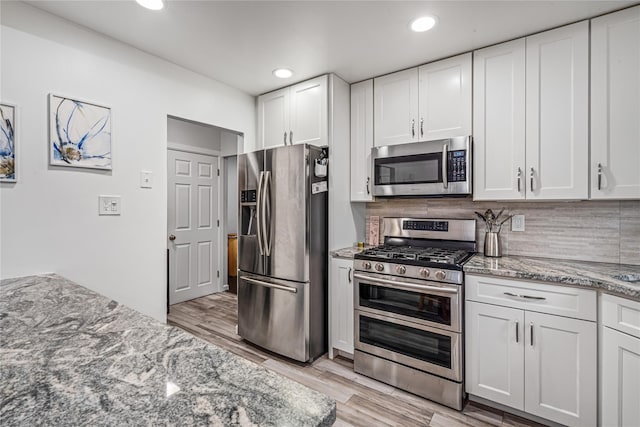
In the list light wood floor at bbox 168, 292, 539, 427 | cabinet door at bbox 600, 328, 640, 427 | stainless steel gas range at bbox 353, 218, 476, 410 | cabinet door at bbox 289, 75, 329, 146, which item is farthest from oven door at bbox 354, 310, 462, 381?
cabinet door at bbox 289, 75, 329, 146

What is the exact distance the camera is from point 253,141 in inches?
125

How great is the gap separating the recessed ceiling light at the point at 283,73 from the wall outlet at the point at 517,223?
213cm

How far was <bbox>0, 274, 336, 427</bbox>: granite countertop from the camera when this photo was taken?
594 millimetres

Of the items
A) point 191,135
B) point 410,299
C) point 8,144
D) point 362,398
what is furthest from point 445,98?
point 191,135

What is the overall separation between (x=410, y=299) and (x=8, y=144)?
8.38ft

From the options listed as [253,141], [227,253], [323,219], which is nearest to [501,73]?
[323,219]

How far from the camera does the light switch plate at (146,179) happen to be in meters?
2.28

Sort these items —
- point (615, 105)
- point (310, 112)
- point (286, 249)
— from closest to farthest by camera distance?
point (615, 105) < point (286, 249) < point (310, 112)

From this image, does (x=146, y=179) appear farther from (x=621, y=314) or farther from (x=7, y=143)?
(x=621, y=314)

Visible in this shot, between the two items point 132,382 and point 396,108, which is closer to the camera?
point 132,382

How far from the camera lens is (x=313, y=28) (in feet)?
6.56

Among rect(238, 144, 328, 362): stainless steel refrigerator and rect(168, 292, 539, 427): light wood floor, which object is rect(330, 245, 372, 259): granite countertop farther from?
rect(168, 292, 539, 427): light wood floor

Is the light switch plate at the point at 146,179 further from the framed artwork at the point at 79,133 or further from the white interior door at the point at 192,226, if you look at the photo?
the white interior door at the point at 192,226

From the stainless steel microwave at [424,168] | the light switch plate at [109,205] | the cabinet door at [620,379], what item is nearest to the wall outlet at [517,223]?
the stainless steel microwave at [424,168]
